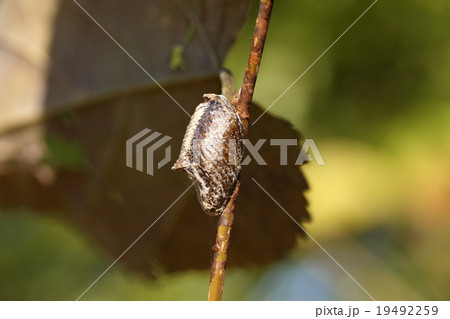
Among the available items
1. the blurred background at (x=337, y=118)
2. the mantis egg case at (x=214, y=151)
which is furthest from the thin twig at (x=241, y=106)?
the blurred background at (x=337, y=118)

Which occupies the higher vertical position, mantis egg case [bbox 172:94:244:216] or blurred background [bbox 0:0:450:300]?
blurred background [bbox 0:0:450:300]

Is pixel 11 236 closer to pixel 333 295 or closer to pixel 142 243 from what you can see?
pixel 142 243

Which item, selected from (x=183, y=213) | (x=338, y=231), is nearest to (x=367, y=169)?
(x=338, y=231)

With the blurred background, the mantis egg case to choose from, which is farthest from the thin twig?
the blurred background

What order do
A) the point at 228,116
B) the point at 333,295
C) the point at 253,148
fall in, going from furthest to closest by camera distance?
the point at 333,295, the point at 253,148, the point at 228,116

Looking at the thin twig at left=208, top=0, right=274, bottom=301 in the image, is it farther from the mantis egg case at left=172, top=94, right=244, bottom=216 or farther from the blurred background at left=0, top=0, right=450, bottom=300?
the blurred background at left=0, top=0, right=450, bottom=300

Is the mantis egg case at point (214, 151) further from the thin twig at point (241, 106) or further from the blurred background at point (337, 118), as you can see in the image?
the blurred background at point (337, 118)

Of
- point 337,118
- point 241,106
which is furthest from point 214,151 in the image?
point 337,118
